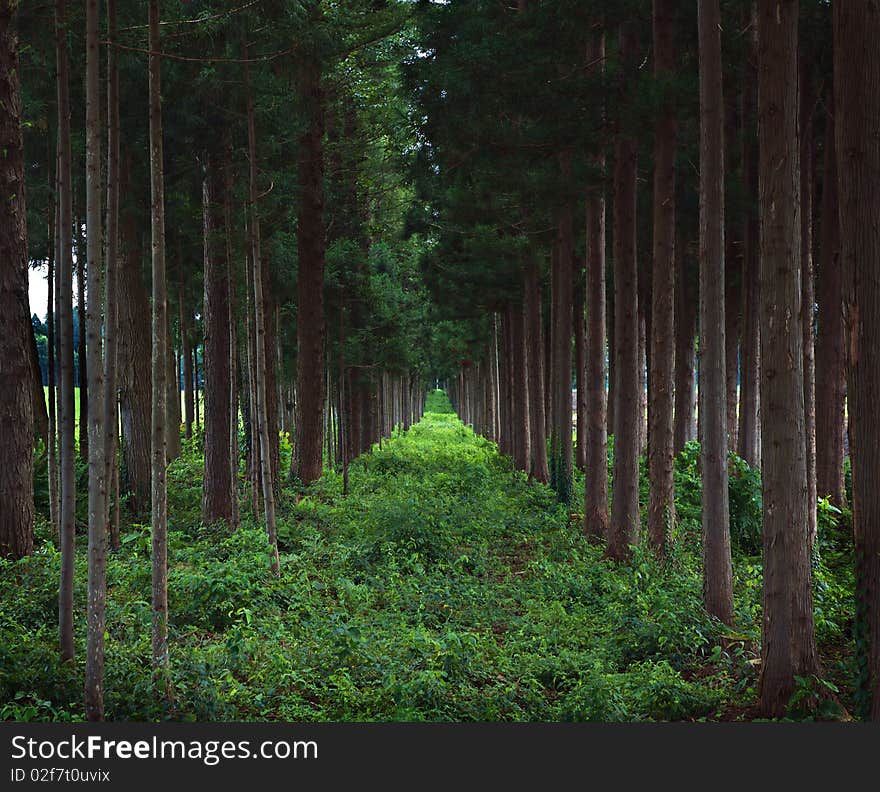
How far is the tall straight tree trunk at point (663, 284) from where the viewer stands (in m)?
12.3

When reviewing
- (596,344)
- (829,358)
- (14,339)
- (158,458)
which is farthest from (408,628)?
(829,358)

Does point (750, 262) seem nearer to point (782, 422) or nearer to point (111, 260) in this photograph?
point (782, 422)

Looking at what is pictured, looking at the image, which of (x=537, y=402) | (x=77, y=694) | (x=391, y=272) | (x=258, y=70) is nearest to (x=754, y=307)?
(x=537, y=402)

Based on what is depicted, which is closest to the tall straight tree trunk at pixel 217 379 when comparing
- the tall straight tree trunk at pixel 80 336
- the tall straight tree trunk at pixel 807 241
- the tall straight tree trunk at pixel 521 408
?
the tall straight tree trunk at pixel 80 336

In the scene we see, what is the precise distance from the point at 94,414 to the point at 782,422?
5.45 m

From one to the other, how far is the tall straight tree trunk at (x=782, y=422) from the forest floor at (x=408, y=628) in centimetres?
37

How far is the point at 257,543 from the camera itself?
14188mm

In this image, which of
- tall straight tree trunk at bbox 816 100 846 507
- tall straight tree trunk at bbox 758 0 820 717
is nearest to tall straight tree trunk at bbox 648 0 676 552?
tall straight tree trunk at bbox 758 0 820 717

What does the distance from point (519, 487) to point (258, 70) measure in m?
14.5

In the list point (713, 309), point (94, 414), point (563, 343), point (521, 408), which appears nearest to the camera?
point (94, 414)

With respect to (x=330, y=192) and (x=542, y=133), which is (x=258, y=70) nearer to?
(x=542, y=133)

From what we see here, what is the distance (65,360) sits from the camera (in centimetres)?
777

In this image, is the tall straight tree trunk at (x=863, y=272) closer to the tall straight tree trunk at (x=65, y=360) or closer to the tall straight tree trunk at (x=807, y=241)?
the tall straight tree trunk at (x=65, y=360)

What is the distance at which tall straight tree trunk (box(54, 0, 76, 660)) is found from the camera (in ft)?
24.1
